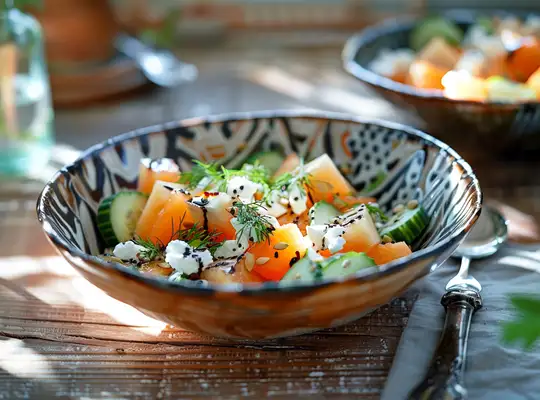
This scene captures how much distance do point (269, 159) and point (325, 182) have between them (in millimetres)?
193

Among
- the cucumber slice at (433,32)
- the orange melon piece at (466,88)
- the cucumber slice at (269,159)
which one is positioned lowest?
the cucumber slice at (269,159)

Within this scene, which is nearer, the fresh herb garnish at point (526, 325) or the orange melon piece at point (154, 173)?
the fresh herb garnish at point (526, 325)

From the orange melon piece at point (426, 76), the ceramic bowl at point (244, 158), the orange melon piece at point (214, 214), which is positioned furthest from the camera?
the orange melon piece at point (426, 76)

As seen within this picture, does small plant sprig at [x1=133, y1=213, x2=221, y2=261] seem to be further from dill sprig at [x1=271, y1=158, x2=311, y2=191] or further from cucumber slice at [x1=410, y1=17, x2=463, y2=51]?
cucumber slice at [x1=410, y1=17, x2=463, y2=51]

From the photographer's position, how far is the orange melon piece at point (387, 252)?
106cm

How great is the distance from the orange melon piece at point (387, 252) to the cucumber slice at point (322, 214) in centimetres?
9

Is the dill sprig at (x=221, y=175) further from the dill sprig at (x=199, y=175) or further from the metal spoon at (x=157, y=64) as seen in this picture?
the metal spoon at (x=157, y=64)

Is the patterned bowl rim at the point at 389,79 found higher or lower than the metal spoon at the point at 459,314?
higher

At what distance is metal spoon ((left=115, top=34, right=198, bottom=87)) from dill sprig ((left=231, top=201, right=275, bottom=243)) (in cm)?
129

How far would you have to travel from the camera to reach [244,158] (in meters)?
1.44

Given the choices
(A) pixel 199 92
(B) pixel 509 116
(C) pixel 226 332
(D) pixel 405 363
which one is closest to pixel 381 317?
(D) pixel 405 363

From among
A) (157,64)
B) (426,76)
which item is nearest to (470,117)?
(426,76)

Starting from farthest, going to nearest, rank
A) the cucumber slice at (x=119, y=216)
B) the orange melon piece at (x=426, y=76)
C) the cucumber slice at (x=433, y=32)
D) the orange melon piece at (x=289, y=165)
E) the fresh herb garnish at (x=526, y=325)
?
the cucumber slice at (x=433, y=32), the orange melon piece at (x=426, y=76), the orange melon piece at (x=289, y=165), the cucumber slice at (x=119, y=216), the fresh herb garnish at (x=526, y=325)

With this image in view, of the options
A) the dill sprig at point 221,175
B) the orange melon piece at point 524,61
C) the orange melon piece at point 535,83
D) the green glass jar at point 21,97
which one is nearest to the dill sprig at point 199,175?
the dill sprig at point 221,175
